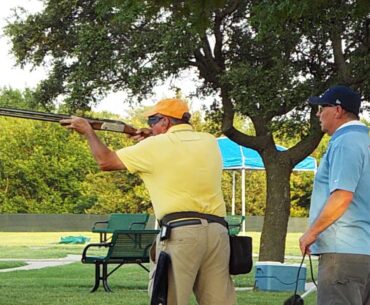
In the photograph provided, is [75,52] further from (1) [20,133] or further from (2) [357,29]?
Answer: (1) [20,133]

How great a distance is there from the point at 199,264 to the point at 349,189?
1.13 m

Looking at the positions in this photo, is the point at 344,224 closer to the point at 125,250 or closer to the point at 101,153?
the point at 101,153

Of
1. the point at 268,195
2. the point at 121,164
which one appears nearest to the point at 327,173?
the point at 121,164

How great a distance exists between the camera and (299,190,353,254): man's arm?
190 inches

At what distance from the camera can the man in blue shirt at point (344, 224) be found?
16.0ft

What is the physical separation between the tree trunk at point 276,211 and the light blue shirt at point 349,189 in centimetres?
991

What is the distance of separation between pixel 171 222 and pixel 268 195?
989cm

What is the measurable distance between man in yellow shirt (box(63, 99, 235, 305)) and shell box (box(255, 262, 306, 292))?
25.3ft

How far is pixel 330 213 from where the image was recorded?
481 cm

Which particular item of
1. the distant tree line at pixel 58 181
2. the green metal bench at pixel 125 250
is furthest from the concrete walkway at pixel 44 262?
the distant tree line at pixel 58 181

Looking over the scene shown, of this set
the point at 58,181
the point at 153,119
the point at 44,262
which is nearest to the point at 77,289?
the point at 44,262

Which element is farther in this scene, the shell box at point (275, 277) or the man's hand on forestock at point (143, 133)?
the shell box at point (275, 277)

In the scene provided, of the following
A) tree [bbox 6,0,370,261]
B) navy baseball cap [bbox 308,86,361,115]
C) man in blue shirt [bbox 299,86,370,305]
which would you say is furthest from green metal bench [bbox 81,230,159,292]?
man in blue shirt [bbox 299,86,370,305]

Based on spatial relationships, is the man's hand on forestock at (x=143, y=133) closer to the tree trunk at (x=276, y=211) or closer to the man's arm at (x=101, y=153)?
the man's arm at (x=101, y=153)
